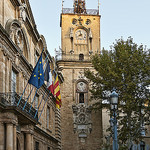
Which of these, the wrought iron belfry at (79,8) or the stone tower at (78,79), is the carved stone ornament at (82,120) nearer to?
the stone tower at (78,79)

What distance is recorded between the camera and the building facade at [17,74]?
19.9 metres

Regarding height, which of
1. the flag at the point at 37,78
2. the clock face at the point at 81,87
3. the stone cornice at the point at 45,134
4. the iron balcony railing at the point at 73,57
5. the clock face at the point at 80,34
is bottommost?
the stone cornice at the point at 45,134

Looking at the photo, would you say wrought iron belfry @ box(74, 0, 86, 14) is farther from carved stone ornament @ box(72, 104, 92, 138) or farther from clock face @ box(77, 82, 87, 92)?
carved stone ornament @ box(72, 104, 92, 138)

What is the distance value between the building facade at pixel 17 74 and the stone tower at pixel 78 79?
1018cm

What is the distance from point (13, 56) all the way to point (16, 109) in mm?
4938

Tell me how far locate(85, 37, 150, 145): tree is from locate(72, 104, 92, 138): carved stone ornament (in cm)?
1151

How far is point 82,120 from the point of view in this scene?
4409cm

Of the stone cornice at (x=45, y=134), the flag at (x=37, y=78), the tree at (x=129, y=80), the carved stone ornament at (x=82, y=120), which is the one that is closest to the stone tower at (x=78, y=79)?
the carved stone ornament at (x=82, y=120)

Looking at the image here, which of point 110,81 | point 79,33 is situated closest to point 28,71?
point 110,81

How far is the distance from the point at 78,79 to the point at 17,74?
834 inches

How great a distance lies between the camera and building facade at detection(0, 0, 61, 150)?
19.9 m

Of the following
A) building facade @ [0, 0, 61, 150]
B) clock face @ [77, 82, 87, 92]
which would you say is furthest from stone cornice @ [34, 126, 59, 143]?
clock face @ [77, 82, 87, 92]

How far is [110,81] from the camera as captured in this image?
32.2m

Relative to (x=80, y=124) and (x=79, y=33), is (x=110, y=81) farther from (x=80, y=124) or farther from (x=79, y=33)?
(x=79, y=33)
